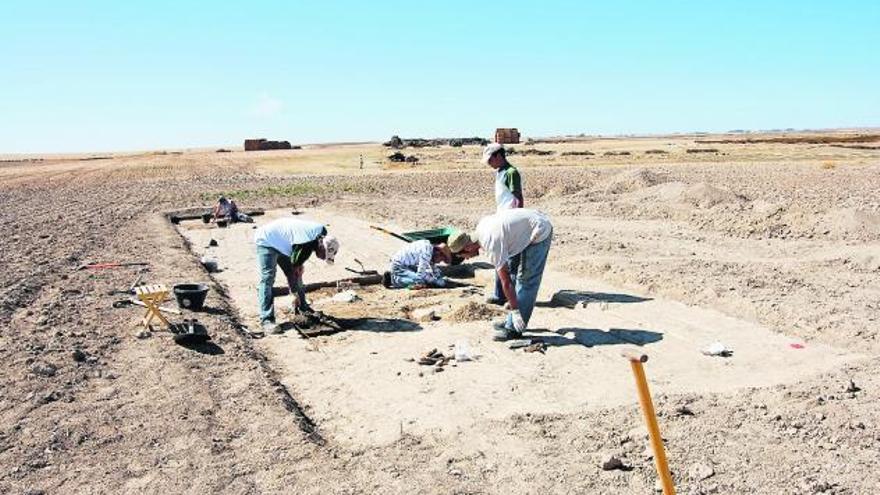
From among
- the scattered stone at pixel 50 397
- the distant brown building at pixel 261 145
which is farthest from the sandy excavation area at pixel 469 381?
the distant brown building at pixel 261 145

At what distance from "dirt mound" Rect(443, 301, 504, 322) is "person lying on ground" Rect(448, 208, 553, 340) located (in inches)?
37.9

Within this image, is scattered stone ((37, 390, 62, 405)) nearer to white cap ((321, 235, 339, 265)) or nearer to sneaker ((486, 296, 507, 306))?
white cap ((321, 235, 339, 265))

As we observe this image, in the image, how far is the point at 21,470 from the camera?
536cm

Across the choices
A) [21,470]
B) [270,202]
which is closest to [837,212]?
[21,470]

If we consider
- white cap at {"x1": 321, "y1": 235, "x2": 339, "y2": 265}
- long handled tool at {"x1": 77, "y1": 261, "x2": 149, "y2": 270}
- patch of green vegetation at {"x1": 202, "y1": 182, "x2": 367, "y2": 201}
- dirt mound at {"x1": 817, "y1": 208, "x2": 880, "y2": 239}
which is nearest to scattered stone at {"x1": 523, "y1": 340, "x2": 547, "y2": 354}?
white cap at {"x1": 321, "y1": 235, "x2": 339, "y2": 265}

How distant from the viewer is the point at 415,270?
1148 centimetres

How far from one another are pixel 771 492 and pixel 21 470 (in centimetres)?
494

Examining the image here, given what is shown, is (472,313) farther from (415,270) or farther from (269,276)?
(269,276)

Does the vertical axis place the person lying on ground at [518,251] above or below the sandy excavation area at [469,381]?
above

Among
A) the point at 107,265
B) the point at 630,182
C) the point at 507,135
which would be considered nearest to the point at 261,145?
the point at 507,135

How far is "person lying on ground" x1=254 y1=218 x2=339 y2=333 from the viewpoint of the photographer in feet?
28.6

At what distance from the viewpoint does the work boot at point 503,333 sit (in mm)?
8273

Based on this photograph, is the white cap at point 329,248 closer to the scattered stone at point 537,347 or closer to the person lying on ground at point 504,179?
the person lying on ground at point 504,179

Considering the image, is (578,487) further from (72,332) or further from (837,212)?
(837,212)
